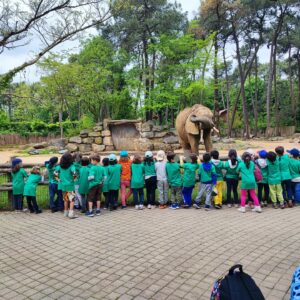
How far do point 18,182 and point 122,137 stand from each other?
594 inches

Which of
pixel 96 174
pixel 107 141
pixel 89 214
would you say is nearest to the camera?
pixel 89 214

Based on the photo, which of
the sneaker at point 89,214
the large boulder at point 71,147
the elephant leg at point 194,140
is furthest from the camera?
the large boulder at point 71,147

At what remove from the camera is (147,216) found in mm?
6414

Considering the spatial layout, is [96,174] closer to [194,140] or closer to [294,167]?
[294,167]

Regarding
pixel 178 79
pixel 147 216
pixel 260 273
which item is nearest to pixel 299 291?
pixel 260 273

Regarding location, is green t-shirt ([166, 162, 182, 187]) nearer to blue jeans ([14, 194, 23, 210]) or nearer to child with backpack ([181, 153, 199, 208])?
child with backpack ([181, 153, 199, 208])

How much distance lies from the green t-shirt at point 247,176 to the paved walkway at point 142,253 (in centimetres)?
60

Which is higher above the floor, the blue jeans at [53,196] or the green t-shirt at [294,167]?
the green t-shirt at [294,167]

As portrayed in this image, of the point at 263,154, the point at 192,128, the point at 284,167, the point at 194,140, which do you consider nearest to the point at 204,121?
the point at 192,128

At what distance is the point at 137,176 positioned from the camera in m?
7.23

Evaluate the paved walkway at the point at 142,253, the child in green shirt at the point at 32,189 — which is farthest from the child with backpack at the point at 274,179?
the child in green shirt at the point at 32,189

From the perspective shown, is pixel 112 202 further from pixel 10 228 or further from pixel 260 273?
pixel 260 273

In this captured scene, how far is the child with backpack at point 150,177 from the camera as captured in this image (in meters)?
7.32

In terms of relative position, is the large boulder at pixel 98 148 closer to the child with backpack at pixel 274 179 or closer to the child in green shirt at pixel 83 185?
the child in green shirt at pixel 83 185
